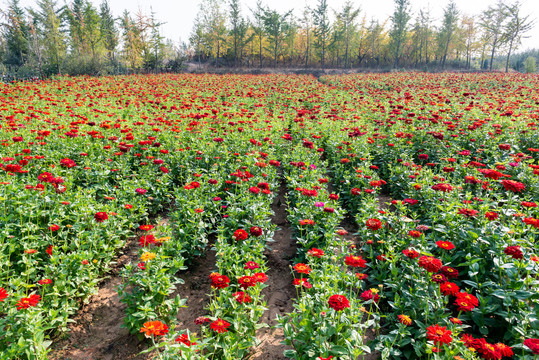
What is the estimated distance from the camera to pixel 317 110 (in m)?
12.0

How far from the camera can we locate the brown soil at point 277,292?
2.99 meters

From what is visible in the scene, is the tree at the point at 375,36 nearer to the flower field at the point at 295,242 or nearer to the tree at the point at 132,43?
the tree at the point at 132,43

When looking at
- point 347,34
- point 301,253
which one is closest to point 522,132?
point 301,253

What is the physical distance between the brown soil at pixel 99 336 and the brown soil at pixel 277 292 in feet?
4.14

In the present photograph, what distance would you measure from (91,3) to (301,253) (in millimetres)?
52898

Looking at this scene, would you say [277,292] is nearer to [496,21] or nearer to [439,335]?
[439,335]

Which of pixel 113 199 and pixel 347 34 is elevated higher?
pixel 347 34

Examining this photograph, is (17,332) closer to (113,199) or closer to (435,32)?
(113,199)

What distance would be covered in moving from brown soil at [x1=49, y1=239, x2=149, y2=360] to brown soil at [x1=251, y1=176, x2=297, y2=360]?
126cm

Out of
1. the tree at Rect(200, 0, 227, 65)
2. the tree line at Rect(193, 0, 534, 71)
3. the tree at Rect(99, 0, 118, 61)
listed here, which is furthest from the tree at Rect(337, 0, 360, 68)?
the tree at Rect(99, 0, 118, 61)

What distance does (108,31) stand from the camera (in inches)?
1542

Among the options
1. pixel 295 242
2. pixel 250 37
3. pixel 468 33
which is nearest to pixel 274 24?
pixel 250 37

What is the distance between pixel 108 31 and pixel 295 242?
46867mm

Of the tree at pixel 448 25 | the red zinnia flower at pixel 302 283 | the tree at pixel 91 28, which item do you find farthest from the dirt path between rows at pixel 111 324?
the tree at pixel 448 25
